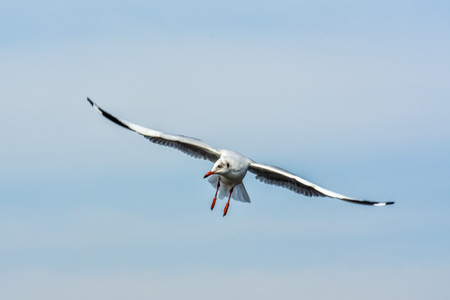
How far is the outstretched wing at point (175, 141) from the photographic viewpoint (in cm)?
2091

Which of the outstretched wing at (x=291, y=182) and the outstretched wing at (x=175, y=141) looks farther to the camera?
the outstretched wing at (x=175, y=141)

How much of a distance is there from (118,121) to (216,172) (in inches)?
98.8

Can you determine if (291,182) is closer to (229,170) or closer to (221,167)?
(229,170)

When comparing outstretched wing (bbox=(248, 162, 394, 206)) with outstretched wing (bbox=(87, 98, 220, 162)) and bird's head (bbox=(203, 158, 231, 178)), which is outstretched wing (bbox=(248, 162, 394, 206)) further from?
outstretched wing (bbox=(87, 98, 220, 162))

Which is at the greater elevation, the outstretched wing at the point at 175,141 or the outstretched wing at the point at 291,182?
the outstretched wing at the point at 175,141

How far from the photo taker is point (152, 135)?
824 inches

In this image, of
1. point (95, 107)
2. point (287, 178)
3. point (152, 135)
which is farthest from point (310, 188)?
point (95, 107)

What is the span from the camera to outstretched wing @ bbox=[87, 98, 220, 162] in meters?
20.9

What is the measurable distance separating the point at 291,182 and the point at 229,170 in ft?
5.50

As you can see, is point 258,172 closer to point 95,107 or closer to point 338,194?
point 338,194

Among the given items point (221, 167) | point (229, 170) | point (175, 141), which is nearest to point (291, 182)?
point (229, 170)

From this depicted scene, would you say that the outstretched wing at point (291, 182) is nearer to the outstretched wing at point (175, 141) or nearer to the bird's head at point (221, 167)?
the bird's head at point (221, 167)

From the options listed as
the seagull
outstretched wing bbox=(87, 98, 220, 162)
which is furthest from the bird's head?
outstretched wing bbox=(87, 98, 220, 162)

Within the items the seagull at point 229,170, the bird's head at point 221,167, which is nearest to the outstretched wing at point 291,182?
the seagull at point 229,170
